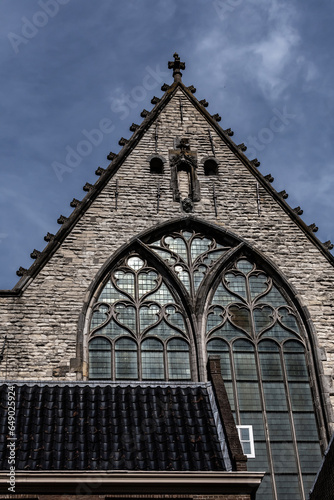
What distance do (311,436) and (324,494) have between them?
13.6 ft

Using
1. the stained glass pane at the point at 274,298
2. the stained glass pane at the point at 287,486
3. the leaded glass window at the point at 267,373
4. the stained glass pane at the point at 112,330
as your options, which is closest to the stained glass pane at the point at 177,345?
the leaded glass window at the point at 267,373

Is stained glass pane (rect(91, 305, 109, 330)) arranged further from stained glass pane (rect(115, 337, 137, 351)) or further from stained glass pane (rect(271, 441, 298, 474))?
stained glass pane (rect(271, 441, 298, 474))

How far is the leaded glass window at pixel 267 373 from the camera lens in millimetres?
17375

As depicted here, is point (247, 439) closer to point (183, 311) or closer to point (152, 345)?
point (152, 345)

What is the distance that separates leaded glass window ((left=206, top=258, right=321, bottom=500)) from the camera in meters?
17.4

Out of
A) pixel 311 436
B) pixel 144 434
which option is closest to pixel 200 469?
pixel 144 434

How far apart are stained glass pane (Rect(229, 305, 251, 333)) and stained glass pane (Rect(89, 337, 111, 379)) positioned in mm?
2775

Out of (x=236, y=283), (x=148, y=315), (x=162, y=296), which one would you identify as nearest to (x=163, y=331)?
(x=148, y=315)

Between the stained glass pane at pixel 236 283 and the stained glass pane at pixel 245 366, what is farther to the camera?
the stained glass pane at pixel 236 283

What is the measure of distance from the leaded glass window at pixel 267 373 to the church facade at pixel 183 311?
3 cm

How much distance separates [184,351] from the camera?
1880 cm

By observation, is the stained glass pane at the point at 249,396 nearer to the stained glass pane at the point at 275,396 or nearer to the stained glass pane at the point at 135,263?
the stained glass pane at the point at 275,396

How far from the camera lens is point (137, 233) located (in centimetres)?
2036

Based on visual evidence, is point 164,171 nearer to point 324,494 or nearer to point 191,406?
point 191,406
